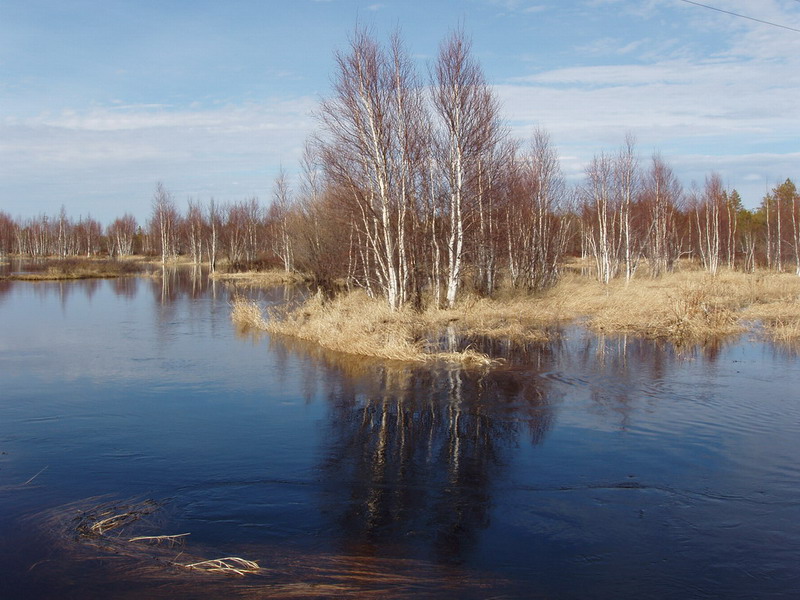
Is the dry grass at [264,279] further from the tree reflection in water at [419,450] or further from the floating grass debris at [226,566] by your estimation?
the floating grass debris at [226,566]

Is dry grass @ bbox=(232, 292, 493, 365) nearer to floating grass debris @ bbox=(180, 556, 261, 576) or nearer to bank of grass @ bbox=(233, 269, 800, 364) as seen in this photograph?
bank of grass @ bbox=(233, 269, 800, 364)

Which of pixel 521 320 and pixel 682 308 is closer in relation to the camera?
pixel 682 308

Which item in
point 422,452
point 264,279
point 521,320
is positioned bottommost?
point 422,452

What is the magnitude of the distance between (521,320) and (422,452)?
1294 centimetres

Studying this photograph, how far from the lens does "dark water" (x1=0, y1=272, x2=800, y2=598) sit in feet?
18.3

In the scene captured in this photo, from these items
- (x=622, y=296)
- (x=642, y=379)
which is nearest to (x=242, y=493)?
(x=642, y=379)

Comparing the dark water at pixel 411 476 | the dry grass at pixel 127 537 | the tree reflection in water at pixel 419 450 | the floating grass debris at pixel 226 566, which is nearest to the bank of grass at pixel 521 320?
the dark water at pixel 411 476

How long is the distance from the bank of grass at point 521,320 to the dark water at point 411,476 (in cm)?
137

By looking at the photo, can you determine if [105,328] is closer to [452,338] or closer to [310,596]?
[452,338]

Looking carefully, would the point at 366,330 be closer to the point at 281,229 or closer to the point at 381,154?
the point at 381,154

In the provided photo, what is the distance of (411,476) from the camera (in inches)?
307

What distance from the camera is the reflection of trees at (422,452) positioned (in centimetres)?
641

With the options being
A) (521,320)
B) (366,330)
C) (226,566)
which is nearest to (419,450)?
(226,566)

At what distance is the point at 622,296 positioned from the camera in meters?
23.5
